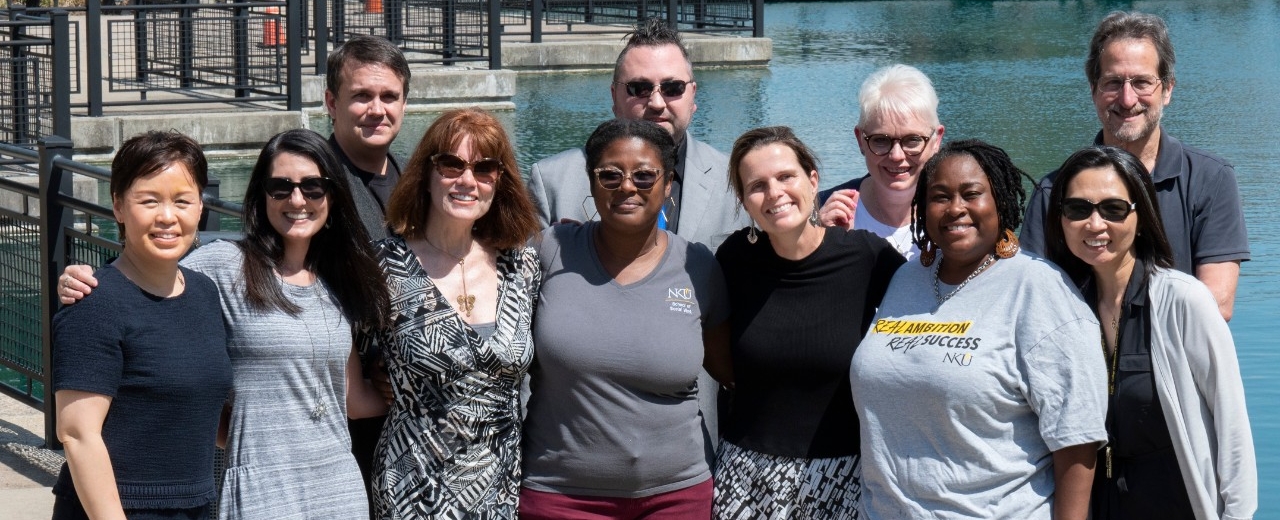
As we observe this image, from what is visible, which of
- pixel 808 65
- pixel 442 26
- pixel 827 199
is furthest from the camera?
pixel 808 65

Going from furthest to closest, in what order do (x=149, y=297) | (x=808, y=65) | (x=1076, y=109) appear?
(x=808, y=65), (x=1076, y=109), (x=149, y=297)

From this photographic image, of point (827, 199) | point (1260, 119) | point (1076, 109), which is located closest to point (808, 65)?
point (1076, 109)

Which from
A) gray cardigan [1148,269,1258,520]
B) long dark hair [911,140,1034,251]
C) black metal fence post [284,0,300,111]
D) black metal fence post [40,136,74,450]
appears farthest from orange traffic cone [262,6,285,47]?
gray cardigan [1148,269,1258,520]

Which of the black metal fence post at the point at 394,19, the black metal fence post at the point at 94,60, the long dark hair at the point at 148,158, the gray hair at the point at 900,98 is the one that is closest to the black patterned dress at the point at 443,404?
the long dark hair at the point at 148,158

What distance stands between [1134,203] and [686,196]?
145 cm

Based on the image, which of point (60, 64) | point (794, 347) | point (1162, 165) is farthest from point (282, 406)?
point (60, 64)

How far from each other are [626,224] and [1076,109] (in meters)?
15.7

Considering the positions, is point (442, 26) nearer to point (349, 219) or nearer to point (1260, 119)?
point (1260, 119)

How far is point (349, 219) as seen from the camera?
3.41m

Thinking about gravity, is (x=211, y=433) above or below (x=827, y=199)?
below

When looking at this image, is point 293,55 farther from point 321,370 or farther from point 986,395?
point 986,395

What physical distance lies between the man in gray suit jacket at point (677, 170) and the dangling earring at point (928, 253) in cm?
71

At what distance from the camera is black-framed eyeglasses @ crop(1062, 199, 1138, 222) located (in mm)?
3262

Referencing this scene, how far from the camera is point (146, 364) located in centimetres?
299
